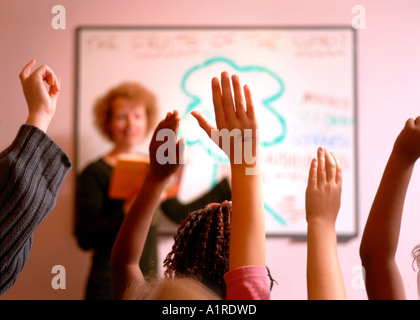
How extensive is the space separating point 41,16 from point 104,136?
311 millimetres

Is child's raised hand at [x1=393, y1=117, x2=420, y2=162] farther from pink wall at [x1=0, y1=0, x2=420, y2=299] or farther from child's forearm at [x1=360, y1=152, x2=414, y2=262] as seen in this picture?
pink wall at [x1=0, y1=0, x2=420, y2=299]

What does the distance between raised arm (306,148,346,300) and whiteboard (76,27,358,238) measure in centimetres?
44

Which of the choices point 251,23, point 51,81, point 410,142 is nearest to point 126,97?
point 251,23

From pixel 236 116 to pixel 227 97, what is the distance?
2 centimetres

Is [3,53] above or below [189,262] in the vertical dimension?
above

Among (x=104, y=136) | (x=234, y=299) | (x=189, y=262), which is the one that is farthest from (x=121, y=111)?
(x=234, y=299)

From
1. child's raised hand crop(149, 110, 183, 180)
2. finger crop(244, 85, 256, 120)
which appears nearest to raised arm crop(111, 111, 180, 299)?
child's raised hand crop(149, 110, 183, 180)

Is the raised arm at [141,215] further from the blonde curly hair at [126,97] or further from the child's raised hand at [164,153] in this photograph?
the blonde curly hair at [126,97]

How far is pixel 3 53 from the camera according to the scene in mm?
680

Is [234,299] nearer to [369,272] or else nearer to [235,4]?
[369,272]

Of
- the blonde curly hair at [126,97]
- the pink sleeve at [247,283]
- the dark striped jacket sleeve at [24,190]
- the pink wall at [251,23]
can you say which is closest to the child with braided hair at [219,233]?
the pink sleeve at [247,283]

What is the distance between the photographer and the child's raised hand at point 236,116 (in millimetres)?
418

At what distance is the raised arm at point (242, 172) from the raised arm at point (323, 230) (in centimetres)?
5

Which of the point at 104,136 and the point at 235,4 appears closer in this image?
the point at 235,4
